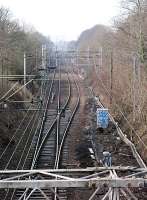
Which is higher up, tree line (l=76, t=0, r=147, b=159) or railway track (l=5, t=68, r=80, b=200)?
tree line (l=76, t=0, r=147, b=159)

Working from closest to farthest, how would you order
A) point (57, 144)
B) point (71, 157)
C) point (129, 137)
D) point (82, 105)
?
point (71, 157) < point (57, 144) < point (129, 137) < point (82, 105)

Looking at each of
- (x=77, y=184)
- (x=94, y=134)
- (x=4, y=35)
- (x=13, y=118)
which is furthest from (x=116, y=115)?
(x=77, y=184)

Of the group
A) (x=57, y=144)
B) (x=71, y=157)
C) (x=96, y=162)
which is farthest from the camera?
(x=57, y=144)

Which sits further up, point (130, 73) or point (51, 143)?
point (130, 73)

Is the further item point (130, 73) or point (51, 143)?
point (130, 73)

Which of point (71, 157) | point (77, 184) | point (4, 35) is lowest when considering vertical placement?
point (71, 157)

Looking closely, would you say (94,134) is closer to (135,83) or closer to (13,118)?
(135,83)

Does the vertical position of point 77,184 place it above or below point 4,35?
below

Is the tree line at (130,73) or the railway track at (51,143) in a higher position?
the tree line at (130,73)

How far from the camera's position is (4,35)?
103 feet

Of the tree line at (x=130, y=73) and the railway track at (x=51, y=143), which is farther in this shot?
the tree line at (x=130, y=73)

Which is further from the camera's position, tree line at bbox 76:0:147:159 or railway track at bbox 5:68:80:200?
tree line at bbox 76:0:147:159

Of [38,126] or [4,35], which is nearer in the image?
[38,126]

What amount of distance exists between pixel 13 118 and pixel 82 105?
27.4 feet
